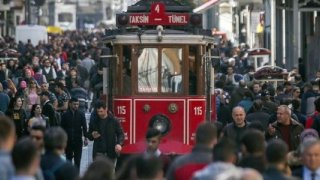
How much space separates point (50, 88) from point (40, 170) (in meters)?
18.7

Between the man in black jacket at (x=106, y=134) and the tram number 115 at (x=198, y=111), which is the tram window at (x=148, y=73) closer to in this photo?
the tram number 115 at (x=198, y=111)

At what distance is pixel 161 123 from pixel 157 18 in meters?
2.19

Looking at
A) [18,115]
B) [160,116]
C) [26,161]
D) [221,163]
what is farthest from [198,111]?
[26,161]

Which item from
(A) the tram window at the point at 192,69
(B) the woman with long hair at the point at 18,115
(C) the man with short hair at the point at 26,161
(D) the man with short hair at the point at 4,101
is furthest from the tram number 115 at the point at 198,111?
(C) the man with short hair at the point at 26,161

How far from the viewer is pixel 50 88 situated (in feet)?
104

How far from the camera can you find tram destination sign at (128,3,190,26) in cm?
2497

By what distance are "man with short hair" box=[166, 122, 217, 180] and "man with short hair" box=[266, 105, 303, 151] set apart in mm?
6535

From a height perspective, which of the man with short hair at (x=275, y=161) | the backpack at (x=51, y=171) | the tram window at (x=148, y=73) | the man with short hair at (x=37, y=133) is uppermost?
the tram window at (x=148, y=73)

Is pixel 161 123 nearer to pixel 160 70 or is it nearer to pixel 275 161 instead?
pixel 160 70

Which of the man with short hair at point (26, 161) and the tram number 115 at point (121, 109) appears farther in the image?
the tram number 115 at point (121, 109)

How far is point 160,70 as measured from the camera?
24.1 m

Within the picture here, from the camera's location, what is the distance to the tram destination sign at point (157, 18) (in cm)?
2497

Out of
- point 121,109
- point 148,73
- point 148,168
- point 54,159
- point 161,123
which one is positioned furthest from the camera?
point 148,73

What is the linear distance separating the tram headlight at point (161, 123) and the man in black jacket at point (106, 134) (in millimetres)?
1407
